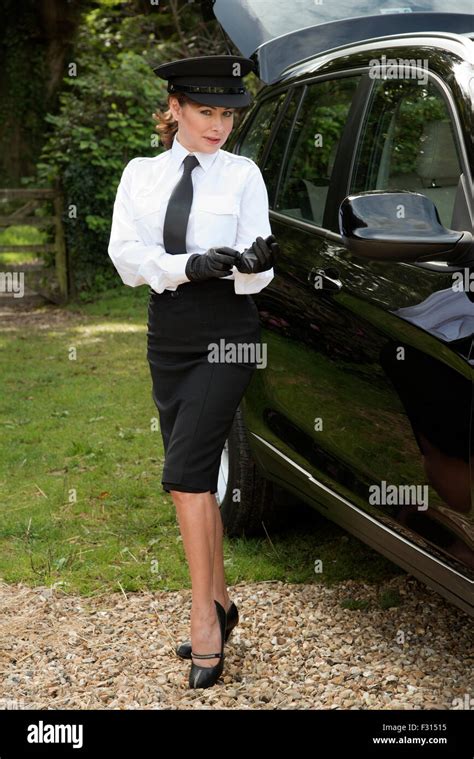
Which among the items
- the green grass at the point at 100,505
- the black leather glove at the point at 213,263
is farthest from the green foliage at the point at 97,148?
the black leather glove at the point at 213,263

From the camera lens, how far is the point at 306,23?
4.65 m

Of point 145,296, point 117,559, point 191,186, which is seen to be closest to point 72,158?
point 145,296

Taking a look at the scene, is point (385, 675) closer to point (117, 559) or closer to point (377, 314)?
point (377, 314)

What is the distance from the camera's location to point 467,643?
12.0 ft

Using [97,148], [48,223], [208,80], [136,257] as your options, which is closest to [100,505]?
[136,257]

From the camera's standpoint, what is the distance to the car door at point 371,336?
9.39ft

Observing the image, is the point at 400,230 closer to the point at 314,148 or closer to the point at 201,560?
the point at 201,560

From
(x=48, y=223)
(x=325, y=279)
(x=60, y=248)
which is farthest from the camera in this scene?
(x=48, y=223)

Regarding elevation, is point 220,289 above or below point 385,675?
above

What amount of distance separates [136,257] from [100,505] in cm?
248

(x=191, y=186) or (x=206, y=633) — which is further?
(x=206, y=633)

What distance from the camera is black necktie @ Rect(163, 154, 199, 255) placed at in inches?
124

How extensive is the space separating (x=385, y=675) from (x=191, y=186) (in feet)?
5.82

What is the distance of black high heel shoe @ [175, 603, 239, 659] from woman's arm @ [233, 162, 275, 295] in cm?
125
